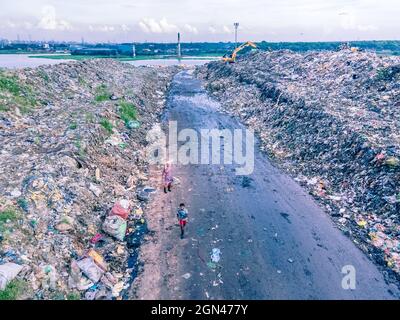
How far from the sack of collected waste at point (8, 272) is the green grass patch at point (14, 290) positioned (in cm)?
7

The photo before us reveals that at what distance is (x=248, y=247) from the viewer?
273 inches

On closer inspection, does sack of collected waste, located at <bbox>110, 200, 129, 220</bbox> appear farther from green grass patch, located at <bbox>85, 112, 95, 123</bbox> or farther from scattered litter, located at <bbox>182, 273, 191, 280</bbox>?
green grass patch, located at <bbox>85, 112, 95, 123</bbox>

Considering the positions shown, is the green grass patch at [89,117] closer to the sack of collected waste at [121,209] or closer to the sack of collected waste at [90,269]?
the sack of collected waste at [121,209]

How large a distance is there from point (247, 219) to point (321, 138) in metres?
5.64

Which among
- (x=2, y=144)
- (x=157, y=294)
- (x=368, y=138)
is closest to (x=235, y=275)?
(x=157, y=294)

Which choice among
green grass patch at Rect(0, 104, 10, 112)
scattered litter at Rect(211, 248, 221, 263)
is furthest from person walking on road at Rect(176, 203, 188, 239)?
green grass patch at Rect(0, 104, 10, 112)

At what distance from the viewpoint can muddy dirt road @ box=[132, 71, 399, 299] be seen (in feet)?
18.7

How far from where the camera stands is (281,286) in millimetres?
5758

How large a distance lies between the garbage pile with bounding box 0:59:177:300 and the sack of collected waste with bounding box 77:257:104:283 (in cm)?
2

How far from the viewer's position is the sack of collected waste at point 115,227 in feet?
23.5

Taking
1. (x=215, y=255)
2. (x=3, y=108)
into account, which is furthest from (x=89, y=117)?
(x=215, y=255)

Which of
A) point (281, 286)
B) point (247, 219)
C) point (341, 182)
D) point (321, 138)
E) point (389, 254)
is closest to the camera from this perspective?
point (281, 286)

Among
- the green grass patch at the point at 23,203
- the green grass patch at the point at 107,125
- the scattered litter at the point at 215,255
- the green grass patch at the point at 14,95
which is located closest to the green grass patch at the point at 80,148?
the green grass patch at the point at 107,125
